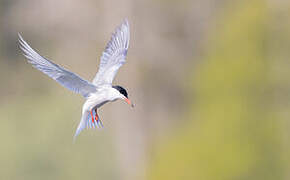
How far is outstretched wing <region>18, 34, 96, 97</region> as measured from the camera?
19.9 ft

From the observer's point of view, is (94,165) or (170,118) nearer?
(94,165)

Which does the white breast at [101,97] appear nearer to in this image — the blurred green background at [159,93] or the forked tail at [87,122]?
the forked tail at [87,122]

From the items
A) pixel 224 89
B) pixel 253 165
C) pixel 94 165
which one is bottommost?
pixel 94 165

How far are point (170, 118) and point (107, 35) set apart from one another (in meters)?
2.22

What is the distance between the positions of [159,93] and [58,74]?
13114 mm

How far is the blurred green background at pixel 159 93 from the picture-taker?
12.2 meters

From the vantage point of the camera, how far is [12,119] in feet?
60.7

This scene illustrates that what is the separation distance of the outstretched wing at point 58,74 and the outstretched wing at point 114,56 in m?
0.27

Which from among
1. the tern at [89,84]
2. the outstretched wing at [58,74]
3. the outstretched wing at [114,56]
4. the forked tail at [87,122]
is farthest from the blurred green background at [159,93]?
the outstretched wing at [58,74]

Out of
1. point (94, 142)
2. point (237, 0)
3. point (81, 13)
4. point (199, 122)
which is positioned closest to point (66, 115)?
point (94, 142)

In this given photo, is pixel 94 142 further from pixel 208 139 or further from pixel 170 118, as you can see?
pixel 208 139

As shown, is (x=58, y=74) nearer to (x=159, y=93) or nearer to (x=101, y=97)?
(x=101, y=97)

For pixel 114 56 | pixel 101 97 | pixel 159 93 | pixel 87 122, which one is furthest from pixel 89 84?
pixel 159 93

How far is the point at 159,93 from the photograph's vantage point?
19281mm
